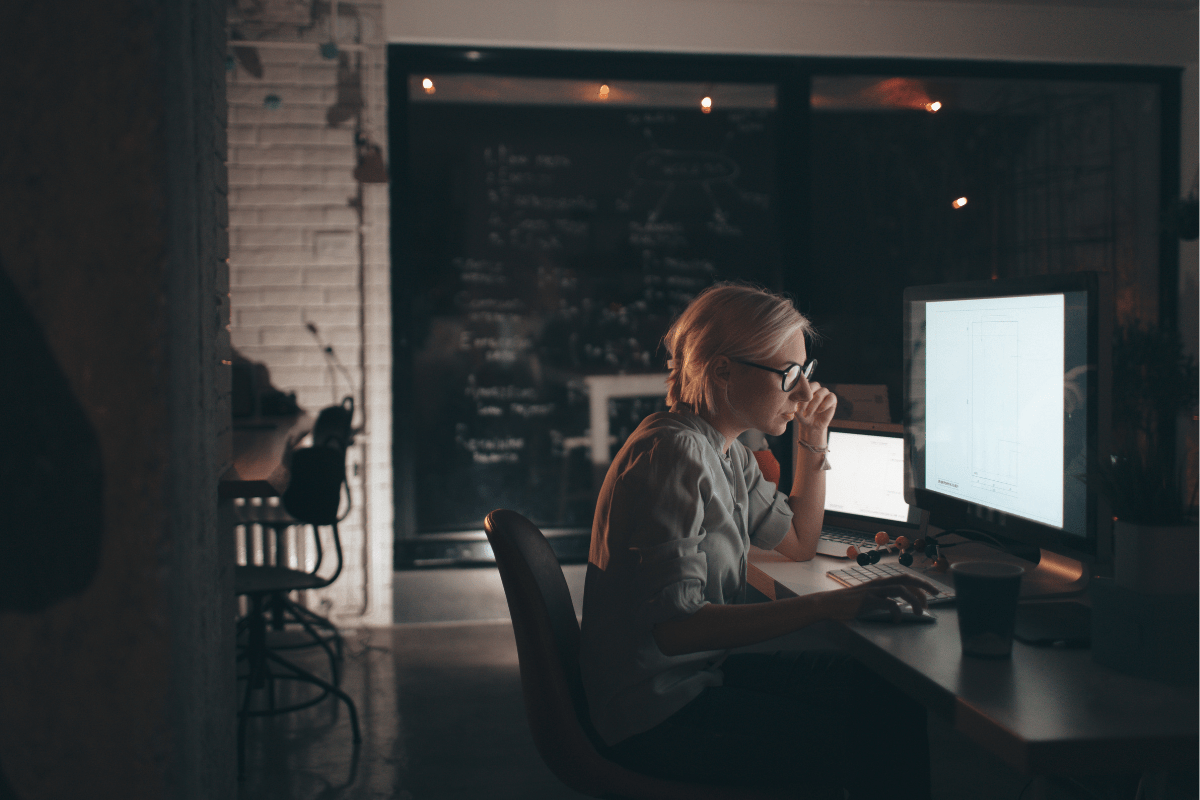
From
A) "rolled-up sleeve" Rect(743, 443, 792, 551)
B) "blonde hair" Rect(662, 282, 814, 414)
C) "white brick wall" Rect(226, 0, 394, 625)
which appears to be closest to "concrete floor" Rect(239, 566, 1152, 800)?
"white brick wall" Rect(226, 0, 394, 625)

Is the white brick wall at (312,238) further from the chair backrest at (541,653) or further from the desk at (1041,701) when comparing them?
the desk at (1041,701)

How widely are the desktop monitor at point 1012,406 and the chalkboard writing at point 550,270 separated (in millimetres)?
2011

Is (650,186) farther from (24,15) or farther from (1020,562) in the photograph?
(24,15)

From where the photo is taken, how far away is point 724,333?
1.44 m

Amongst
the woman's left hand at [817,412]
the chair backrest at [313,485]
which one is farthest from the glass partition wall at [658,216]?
the woman's left hand at [817,412]

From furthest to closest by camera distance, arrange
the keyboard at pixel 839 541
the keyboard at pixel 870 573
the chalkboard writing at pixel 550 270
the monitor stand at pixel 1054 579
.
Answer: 1. the chalkboard writing at pixel 550 270
2. the keyboard at pixel 839 541
3. the keyboard at pixel 870 573
4. the monitor stand at pixel 1054 579

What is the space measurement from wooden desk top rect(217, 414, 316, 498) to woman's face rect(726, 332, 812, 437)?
0.91m

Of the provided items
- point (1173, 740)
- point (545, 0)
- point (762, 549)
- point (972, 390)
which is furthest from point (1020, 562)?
point (545, 0)

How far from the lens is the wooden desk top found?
1.82 m

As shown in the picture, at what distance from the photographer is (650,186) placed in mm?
3711

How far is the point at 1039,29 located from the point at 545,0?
2.20m

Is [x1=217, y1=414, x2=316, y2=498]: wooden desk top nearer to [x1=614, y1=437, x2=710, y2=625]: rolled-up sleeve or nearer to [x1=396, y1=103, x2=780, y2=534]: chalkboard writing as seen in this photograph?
[x1=396, y1=103, x2=780, y2=534]: chalkboard writing

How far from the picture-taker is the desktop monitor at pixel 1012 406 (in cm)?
122

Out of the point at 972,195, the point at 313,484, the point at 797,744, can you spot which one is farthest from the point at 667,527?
the point at 972,195
